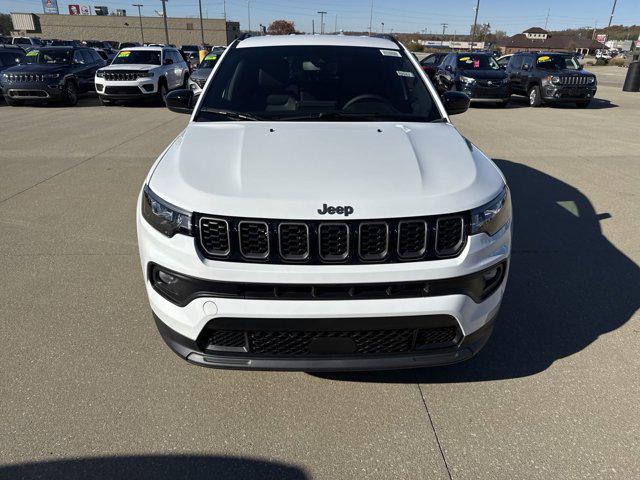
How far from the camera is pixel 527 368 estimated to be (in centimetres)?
271

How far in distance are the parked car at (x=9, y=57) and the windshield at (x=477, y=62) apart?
1464cm

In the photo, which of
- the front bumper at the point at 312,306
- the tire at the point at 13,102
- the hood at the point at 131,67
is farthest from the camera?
the tire at the point at 13,102

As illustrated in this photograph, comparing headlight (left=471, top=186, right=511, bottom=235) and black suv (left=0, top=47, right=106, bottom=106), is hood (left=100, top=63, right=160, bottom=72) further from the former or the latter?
headlight (left=471, top=186, right=511, bottom=235)

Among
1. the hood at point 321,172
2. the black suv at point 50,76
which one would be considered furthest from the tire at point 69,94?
the hood at point 321,172

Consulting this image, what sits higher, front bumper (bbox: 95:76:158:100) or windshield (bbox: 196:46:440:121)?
windshield (bbox: 196:46:440:121)

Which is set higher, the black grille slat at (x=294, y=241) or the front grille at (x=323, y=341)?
the black grille slat at (x=294, y=241)

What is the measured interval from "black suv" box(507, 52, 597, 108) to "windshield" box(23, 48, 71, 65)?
15.2m

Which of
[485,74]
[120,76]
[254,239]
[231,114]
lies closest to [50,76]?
[120,76]

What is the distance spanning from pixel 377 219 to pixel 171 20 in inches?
3525

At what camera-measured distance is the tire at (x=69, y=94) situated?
1382 centimetres

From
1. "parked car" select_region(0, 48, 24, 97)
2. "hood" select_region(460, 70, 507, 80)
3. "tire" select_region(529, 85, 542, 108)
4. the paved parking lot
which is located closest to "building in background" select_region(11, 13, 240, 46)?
"parked car" select_region(0, 48, 24, 97)

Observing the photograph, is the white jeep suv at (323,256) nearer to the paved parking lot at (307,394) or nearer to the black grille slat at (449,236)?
the black grille slat at (449,236)

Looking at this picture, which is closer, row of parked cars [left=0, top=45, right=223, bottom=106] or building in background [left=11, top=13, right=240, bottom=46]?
row of parked cars [left=0, top=45, right=223, bottom=106]

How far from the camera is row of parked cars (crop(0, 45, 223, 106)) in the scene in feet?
43.7
